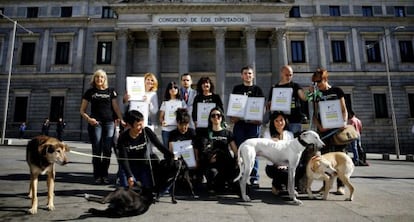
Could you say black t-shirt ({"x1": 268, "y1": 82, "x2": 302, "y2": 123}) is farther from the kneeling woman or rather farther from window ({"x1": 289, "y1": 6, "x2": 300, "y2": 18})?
window ({"x1": 289, "y1": 6, "x2": 300, "y2": 18})

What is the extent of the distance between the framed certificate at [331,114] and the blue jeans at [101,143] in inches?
180

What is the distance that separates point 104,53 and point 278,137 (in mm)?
27145

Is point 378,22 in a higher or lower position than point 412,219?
higher

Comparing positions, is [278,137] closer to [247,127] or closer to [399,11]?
[247,127]

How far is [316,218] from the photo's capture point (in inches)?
145

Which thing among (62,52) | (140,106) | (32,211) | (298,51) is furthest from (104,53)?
(32,211)

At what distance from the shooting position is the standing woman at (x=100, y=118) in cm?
589

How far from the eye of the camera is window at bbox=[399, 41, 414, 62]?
2847 cm

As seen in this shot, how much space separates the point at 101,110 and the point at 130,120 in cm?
167

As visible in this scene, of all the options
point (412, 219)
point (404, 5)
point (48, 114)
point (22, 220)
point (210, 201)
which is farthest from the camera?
point (404, 5)

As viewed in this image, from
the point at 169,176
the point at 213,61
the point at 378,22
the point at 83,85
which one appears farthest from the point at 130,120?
the point at 378,22

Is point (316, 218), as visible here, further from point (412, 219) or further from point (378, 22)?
point (378, 22)

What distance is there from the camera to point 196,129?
19.2 feet

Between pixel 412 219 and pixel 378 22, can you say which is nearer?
pixel 412 219
